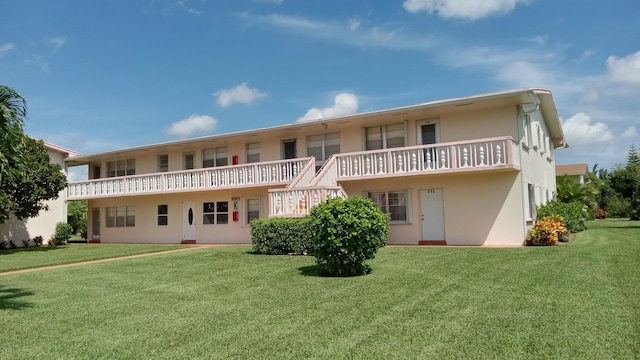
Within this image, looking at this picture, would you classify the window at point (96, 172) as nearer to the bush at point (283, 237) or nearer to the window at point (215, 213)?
the window at point (215, 213)

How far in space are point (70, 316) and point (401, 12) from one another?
42.6 feet

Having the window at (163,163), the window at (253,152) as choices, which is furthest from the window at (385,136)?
the window at (163,163)

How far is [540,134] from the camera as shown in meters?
21.9

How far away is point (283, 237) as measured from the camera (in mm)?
14336

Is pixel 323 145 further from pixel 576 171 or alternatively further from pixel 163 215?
pixel 576 171

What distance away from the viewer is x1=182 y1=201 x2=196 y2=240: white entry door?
77.5 feet

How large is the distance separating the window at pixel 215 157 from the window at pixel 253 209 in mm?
2707

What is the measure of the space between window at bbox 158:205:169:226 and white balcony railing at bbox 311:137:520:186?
445 inches

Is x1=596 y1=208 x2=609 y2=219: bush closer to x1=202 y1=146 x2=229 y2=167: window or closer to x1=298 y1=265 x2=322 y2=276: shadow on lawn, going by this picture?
x1=202 y1=146 x2=229 y2=167: window

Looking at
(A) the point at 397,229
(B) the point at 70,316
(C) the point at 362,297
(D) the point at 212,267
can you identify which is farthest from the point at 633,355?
(A) the point at 397,229

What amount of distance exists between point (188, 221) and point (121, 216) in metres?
5.45

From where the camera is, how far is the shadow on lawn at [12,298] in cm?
794

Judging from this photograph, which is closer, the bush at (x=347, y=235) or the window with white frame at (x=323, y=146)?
the bush at (x=347, y=235)

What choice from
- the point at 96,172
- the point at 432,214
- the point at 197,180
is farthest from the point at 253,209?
the point at 96,172
